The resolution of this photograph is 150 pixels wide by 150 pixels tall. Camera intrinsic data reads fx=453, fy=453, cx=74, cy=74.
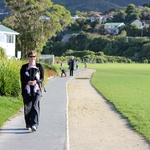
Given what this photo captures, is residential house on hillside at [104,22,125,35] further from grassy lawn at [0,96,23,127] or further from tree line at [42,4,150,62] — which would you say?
grassy lawn at [0,96,23,127]

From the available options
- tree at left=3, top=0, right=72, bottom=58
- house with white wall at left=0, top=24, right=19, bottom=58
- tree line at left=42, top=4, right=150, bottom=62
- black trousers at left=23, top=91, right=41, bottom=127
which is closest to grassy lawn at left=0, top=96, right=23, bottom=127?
black trousers at left=23, top=91, right=41, bottom=127

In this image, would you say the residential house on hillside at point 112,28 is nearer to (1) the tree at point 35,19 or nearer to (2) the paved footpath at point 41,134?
(1) the tree at point 35,19

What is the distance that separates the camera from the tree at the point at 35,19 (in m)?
51.1

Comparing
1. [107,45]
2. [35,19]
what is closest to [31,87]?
[35,19]

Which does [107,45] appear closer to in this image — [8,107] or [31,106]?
[8,107]

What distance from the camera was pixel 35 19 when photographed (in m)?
52.0

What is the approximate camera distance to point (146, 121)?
41.4ft

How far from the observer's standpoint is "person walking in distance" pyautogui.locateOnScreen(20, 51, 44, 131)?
1057 cm

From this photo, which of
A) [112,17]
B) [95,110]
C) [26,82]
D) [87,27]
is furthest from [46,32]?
[112,17]

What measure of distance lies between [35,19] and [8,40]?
161 inches

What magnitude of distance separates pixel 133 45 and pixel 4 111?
353 ft

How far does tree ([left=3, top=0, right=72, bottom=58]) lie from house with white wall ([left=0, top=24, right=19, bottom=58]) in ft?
3.97

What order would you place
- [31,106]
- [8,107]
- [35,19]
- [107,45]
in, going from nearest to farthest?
1. [31,106]
2. [8,107]
3. [35,19]
4. [107,45]

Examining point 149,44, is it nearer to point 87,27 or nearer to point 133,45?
point 133,45
